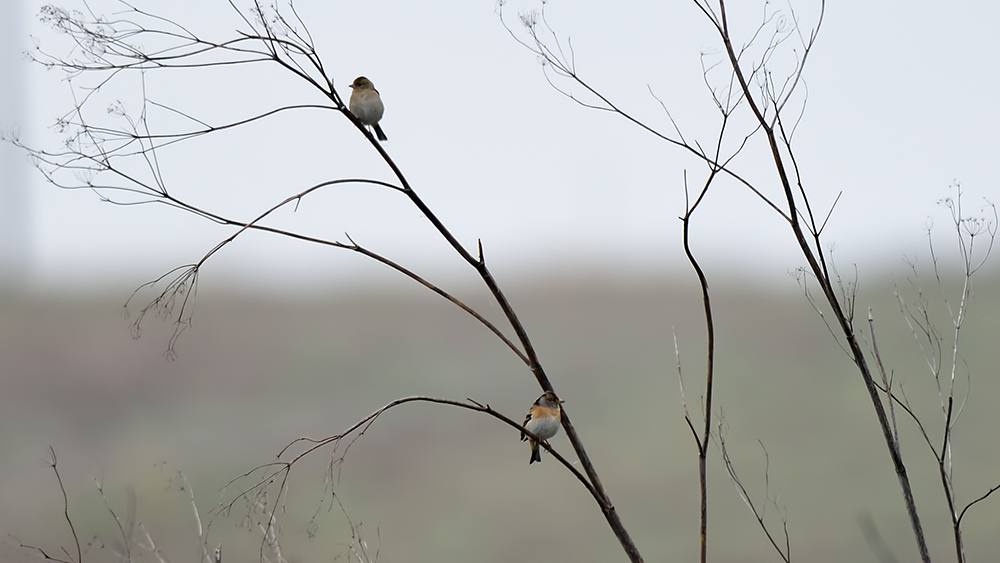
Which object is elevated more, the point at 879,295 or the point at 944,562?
the point at 879,295

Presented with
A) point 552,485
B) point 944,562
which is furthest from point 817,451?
point 552,485

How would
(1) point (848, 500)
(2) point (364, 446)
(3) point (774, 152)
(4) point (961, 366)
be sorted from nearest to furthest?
(3) point (774, 152), (1) point (848, 500), (4) point (961, 366), (2) point (364, 446)

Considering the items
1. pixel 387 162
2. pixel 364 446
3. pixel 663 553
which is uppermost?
pixel 387 162

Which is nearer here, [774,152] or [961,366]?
[774,152]

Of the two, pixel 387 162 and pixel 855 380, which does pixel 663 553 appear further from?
pixel 387 162

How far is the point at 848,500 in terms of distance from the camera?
966 centimetres

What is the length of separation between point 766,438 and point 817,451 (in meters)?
0.67

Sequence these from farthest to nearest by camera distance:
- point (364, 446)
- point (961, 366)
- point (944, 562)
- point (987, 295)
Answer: point (987, 295)
point (364, 446)
point (961, 366)
point (944, 562)

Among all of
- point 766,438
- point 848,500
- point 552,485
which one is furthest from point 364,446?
point 848,500

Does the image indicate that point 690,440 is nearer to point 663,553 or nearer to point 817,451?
point 817,451

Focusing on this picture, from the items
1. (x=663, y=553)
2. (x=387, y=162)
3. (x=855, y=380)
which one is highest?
(x=387, y=162)

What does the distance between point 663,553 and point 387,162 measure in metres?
8.24

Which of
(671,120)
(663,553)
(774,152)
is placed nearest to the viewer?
(774,152)

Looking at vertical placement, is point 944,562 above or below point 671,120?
below
